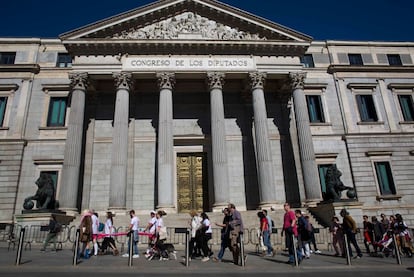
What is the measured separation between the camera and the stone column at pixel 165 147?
19.6 m

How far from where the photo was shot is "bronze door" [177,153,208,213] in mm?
23656

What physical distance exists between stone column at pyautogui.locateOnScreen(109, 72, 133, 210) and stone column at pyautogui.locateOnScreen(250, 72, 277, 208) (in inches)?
363

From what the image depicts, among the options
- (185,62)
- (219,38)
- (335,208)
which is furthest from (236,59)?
(335,208)

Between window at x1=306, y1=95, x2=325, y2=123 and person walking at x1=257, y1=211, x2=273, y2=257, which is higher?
window at x1=306, y1=95, x2=325, y2=123

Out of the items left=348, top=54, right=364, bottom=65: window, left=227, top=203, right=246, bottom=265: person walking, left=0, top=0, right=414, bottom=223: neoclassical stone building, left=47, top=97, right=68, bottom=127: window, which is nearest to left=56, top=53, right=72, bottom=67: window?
left=0, top=0, right=414, bottom=223: neoclassical stone building

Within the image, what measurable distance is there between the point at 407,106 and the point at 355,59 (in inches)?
254

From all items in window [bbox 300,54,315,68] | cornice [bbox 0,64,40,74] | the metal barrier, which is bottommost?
the metal barrier

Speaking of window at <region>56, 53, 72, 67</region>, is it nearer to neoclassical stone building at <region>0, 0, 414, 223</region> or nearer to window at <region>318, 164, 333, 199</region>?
neoclassical stone building at <region>0, 0, 414, 223</region>

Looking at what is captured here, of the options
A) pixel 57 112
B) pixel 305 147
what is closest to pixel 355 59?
pixel 305 147

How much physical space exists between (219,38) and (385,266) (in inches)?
753

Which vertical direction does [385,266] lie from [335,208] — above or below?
below

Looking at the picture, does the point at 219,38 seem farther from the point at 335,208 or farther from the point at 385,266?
the point at 385,266

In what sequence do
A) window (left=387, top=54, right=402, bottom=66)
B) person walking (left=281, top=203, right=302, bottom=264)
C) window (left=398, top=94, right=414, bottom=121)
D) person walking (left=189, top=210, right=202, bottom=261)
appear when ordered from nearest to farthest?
person walking (left=281, top=203, right=302, bottom=264) → person walking (left=189, top=210, right=202, bottom=261) → window (left=398, top=94, right=414, bottom=121) → window (left=387, top=54, right=402, bottom=66)

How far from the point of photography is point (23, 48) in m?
26.9
